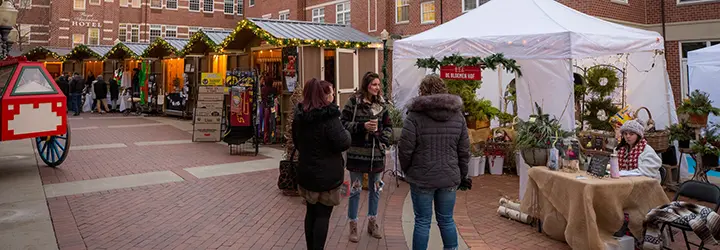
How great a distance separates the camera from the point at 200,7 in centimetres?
3897

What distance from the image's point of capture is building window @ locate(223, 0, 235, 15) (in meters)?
39.7

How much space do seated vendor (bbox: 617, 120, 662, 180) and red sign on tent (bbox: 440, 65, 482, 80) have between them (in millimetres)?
2475

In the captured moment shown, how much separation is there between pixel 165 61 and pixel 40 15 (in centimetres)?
2271

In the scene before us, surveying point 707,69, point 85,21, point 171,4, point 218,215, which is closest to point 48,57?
point 85,21

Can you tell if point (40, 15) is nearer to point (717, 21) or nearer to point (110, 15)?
point (110, 15)

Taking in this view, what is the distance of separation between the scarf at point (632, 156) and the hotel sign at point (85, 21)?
38666 mm

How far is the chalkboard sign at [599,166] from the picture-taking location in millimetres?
4348

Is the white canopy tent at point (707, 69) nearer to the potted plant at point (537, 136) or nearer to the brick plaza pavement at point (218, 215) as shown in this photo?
the brick plaza pavement at point (218, 215)

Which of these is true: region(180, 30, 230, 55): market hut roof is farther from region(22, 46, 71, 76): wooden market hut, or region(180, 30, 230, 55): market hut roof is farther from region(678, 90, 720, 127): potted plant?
region(22, 46, 71, 76): wooden market hut

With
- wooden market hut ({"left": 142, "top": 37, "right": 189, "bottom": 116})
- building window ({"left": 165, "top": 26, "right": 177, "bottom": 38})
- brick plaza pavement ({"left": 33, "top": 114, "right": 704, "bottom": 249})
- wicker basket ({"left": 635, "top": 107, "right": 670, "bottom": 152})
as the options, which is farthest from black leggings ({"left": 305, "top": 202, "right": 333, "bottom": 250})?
building window ({"left": 165, "top": 26, "right": 177, "bottom": 38})

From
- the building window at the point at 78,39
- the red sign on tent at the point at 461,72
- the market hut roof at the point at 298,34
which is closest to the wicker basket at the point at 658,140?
the red sign on tent at the point at 461,72

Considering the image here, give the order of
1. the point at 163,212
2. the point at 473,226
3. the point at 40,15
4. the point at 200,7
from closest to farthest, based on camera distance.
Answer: the point at 473,226 → the point at 163,212 → the point at 40,15 → the point at 200,7

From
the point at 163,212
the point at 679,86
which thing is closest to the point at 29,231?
the point at 163,212

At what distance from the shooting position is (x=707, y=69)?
11453 millimetres
